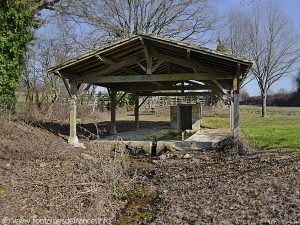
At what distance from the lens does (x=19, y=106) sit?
14.8 meters

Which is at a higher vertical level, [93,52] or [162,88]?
[93,52]

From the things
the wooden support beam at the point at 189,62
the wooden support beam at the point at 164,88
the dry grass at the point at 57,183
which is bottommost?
the dry grass at the point at 57,183

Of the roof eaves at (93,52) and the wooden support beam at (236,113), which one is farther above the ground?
the roof eaves at (93,52)

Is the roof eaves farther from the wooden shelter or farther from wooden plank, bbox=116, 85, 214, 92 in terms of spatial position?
wooden plank, bbox=116, 85, 214, 92

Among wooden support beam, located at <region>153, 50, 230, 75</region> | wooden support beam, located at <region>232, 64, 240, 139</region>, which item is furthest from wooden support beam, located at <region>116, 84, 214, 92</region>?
wooden support beam, located at <region>232, 64, 240, 139</region>

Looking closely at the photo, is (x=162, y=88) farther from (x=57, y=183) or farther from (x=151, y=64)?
(x=57, y=183)

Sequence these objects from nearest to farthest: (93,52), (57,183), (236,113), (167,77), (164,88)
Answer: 1. (57,183)
2. (236,113)
3. (93,52)
4. (167,77)
5. (164,88)

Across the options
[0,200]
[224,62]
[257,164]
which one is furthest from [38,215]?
[224,62]

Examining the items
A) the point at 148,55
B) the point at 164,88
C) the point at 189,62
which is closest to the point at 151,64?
the point at 148,55

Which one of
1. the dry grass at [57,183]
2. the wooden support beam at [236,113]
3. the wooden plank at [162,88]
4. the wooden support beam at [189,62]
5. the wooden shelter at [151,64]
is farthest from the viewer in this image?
the wooden plank at [162,88]

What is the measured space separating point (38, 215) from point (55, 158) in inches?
146

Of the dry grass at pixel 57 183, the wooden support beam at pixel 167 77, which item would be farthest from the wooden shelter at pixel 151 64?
the dry grass at pixel 57 183

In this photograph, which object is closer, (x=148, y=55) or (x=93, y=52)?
(x=93, y=52)

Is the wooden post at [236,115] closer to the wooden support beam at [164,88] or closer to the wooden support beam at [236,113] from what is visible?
the wooden support beam at [236,113]
